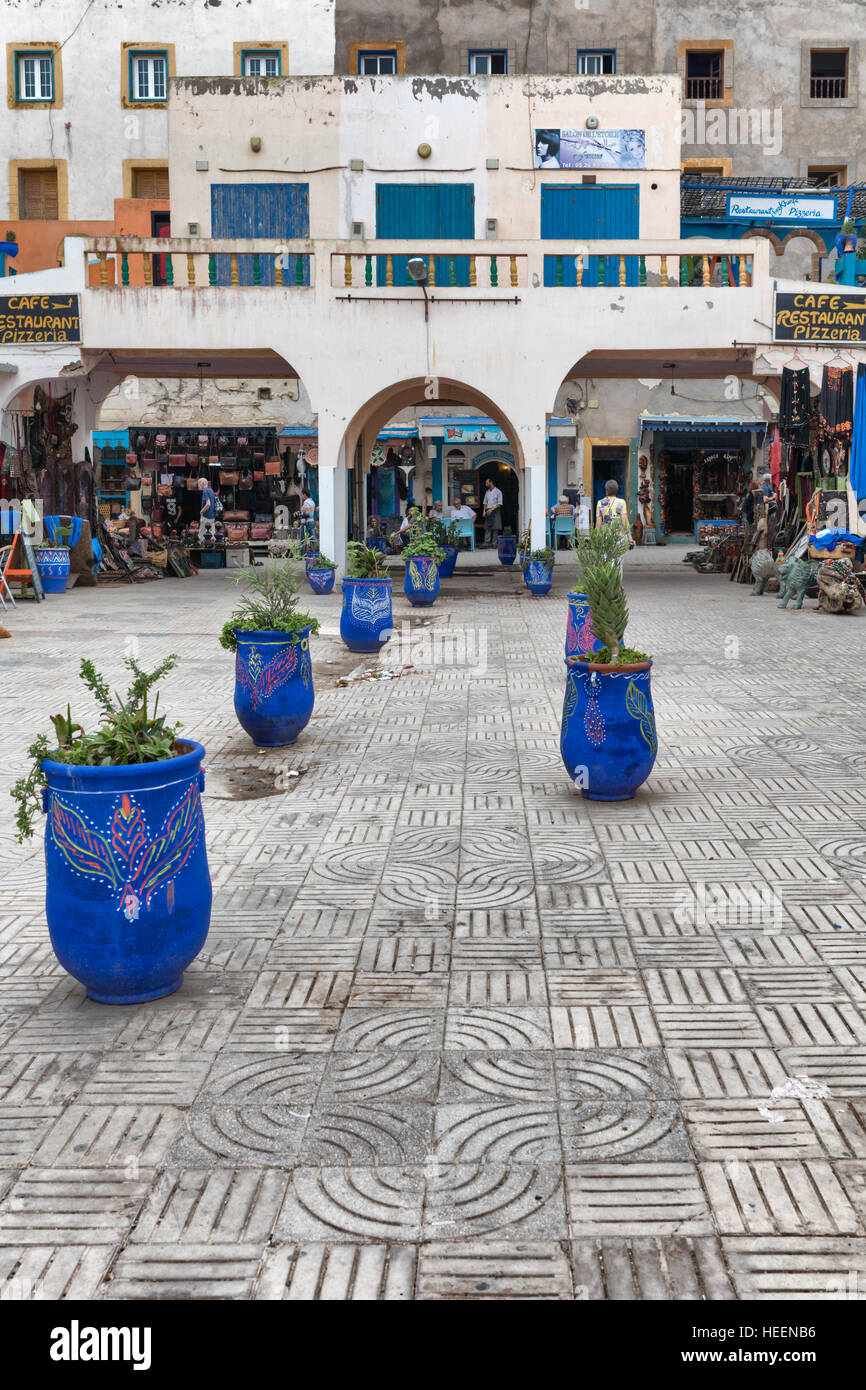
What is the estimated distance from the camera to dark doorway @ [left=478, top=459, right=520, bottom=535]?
128ft

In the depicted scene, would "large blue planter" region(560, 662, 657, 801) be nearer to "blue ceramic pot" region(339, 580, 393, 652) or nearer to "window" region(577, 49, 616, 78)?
"blue ceramic pot" region(339, 580, 393, 652)

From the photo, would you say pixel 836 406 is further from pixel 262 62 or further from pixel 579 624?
pixel 262 62

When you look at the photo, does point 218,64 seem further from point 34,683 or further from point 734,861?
point 734,861

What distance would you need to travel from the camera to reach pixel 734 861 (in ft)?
21.3

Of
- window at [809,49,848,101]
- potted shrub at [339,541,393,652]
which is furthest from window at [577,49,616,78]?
potted shrub at [339,541,393,652]

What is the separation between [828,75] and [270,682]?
35.1 meters

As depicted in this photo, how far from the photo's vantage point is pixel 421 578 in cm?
1950

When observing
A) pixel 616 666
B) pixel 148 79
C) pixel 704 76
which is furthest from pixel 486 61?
pixel 616 666

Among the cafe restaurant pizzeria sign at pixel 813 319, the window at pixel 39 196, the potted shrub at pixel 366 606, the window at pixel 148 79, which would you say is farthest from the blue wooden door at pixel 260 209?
the potted shrub at pixel 366 606

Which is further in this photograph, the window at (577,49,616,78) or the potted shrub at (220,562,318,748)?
the window at (577,49,616,78)

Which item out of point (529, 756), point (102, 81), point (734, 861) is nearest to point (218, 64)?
point (102, 81)

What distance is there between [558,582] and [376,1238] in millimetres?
21606

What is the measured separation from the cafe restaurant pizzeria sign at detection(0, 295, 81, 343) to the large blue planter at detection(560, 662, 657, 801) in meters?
17.4

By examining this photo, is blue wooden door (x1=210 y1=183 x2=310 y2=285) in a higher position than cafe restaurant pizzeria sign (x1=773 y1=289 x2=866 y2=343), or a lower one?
higher
